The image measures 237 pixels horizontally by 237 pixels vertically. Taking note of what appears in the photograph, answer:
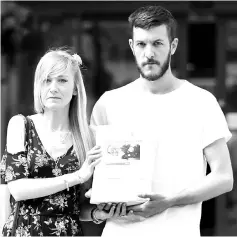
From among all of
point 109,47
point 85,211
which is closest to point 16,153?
point 85,211

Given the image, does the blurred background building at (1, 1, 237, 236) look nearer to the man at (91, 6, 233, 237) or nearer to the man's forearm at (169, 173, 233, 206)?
the man at (91, 6, 233, 237)

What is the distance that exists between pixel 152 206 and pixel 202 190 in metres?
0.25

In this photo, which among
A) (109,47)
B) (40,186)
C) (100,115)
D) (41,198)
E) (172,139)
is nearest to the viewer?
(40,186)

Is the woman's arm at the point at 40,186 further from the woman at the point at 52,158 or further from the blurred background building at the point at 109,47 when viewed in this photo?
the blurred background building at the point at 109,47

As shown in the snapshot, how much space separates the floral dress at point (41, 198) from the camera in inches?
109

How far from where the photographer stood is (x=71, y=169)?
2.80 m

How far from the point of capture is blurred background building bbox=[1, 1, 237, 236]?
525cm

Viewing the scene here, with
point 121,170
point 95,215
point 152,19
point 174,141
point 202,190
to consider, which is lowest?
point 95,215

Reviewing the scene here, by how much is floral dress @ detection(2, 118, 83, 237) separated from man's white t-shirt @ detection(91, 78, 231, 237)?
0.80 ft

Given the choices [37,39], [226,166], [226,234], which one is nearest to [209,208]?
[226,234]

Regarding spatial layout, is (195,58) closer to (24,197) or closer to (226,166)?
(226,166)

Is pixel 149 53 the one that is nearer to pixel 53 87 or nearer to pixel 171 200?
pixel 53 87

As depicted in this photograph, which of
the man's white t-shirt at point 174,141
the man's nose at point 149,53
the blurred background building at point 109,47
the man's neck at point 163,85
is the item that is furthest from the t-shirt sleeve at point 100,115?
the blurred background building at point 109,47

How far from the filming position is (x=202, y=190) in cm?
284
